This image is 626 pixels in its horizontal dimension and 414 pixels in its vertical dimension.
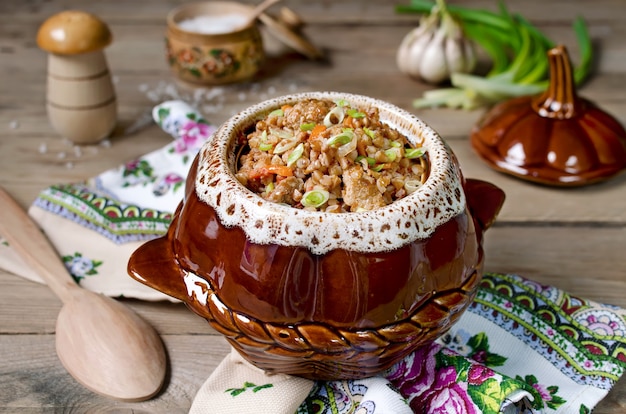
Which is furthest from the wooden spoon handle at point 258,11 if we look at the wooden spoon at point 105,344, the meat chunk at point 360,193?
the meat chunk at point 360,193

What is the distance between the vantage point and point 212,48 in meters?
2.05

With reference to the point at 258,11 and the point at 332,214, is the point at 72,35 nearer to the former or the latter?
the point at 258,11

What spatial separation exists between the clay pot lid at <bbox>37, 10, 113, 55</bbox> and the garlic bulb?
0.88 metres

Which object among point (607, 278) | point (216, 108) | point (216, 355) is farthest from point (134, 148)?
point (607, 278)

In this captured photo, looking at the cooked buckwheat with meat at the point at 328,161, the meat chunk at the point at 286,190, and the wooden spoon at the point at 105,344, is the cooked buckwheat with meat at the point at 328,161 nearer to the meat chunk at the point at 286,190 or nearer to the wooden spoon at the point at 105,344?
the meat chunk at the point at 286,190

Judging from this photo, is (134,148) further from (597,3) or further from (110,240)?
(597,3)

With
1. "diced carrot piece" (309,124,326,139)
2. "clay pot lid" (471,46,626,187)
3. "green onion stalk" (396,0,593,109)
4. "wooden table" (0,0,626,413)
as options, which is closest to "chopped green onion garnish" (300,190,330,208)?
"diced carrot piece" (309,124,326,139)

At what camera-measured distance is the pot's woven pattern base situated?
0.97m

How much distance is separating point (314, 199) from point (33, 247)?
712 millimetres

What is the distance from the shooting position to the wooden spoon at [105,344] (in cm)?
116

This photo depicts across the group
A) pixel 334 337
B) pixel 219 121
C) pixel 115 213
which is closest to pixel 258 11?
pixel 219 121

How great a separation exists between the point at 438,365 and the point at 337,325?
0.25 meters

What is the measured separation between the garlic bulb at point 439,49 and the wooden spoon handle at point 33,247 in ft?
3.81

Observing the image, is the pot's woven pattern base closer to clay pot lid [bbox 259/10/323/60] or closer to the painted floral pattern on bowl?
the painted floral pattern on bowl
